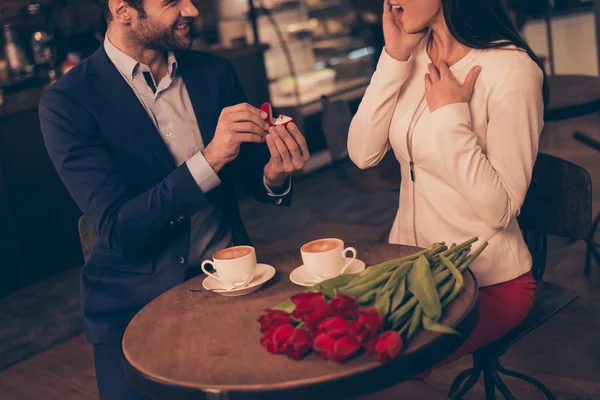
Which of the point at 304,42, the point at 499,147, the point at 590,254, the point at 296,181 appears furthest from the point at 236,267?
the point at 304,42

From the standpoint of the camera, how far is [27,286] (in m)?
5.07

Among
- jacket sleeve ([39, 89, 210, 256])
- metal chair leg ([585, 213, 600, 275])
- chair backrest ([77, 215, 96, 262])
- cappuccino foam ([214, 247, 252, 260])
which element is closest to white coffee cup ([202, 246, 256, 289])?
cappuccino foam ([214, 247, 252, 260])

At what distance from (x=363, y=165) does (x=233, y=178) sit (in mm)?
405

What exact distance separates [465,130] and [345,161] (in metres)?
1.86

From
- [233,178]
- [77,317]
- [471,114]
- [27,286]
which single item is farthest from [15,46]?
[471,114]

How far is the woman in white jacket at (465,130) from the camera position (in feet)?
6.68

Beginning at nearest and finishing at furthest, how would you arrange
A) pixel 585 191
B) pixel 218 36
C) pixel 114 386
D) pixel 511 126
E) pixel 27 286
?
pixel 511 126
pixel 114 386
pixel 585 191
pixel 27 286
pixel 218 36

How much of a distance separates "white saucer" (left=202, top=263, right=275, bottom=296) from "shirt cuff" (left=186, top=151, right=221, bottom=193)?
0.25 m

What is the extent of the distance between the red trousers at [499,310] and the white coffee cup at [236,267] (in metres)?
0.61

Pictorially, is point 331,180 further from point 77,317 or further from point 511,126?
point 511,126

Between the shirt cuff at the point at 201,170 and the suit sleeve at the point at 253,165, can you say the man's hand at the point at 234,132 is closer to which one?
the shirt cuff at the point at 201,170

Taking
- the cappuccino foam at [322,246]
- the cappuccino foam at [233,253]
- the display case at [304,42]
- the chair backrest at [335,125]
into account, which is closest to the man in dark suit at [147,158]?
the cappuccino foam at [233,253]

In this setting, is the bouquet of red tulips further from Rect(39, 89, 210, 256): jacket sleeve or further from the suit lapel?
the suit lapel

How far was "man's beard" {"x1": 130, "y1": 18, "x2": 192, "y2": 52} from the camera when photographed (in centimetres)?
229
